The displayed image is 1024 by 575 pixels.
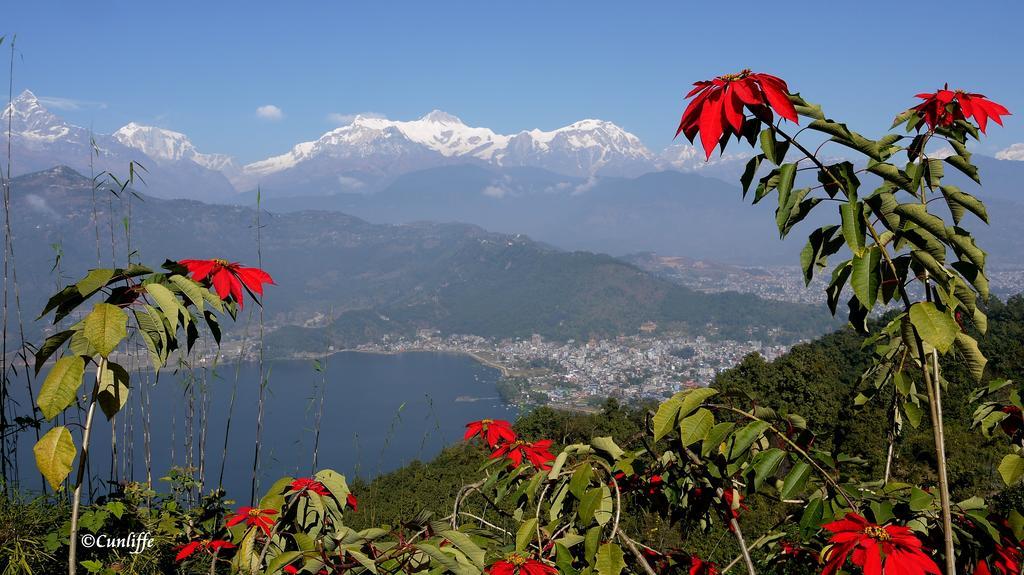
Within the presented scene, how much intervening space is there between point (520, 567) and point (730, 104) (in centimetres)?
83

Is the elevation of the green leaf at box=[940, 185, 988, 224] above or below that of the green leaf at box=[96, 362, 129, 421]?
above

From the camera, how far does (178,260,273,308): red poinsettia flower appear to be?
120 cm

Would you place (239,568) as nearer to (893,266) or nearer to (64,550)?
(64,550)

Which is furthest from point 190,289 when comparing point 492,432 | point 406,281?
point 406,281

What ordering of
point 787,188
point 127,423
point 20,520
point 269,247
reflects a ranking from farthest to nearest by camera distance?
point 269,247 < point 127,423 < point 20,520 < point 787,188

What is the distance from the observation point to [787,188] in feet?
2.84

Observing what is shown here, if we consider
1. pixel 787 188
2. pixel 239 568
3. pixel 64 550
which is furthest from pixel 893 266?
pixel 64 550

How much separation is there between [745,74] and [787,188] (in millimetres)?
174

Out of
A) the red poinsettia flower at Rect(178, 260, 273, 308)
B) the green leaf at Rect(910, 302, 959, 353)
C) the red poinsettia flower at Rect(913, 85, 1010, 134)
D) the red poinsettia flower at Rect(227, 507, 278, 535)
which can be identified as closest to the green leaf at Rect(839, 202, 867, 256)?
the green leaf at Rect(910, 302, 959, 353)

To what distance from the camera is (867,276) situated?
836 mm

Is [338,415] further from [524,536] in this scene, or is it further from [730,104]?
[730,104]

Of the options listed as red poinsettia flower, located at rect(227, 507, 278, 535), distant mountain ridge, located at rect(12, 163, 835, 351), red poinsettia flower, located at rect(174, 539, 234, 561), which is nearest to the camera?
red poinsettia flower, located at rect(227, 507, 278, 535)

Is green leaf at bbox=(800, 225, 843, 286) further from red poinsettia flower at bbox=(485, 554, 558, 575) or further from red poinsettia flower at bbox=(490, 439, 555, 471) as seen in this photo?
red poinsettia flower at bbox=(490, 439, 555, 471)

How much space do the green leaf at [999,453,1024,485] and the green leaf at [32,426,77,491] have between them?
1595 millimetres
